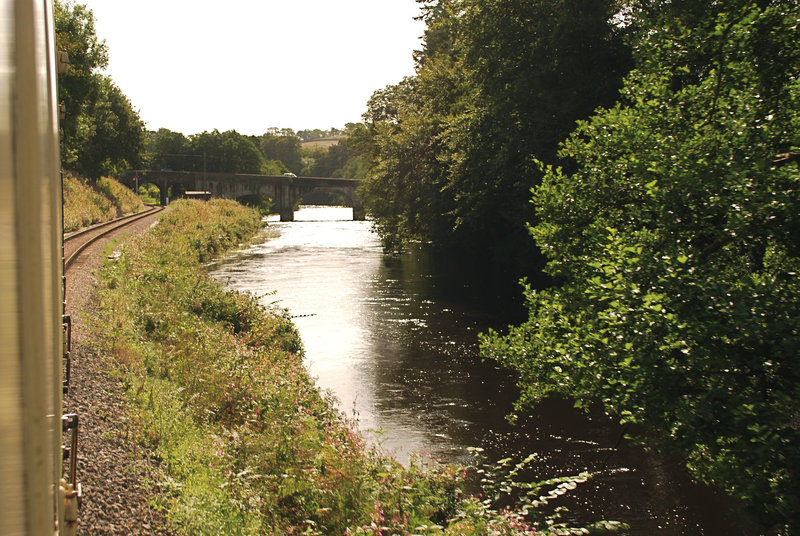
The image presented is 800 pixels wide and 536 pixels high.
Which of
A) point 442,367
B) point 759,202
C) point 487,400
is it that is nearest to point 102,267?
point 442,367

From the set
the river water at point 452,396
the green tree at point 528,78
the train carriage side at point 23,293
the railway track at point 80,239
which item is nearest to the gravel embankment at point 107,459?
the river water at point 452,396

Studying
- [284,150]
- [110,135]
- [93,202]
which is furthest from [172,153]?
[93,202]

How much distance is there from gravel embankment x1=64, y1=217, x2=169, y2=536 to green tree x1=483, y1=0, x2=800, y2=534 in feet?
17.6

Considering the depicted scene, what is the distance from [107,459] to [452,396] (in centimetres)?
860

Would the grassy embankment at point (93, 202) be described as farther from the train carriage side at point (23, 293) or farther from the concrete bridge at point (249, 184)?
the train carriage side at point (23, 293)

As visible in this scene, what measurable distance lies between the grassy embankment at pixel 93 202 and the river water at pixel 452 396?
8.97m

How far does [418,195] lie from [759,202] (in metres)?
24.4

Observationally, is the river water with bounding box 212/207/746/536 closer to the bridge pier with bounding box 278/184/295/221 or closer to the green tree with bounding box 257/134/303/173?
the bridge pier with bounding box 278/184/295/221

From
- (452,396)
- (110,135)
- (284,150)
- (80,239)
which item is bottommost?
(452,396)

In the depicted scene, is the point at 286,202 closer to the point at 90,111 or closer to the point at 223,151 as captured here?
the point at 90,111

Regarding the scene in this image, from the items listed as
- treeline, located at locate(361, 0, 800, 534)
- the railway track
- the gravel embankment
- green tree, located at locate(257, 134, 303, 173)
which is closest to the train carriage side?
the gravel embankment

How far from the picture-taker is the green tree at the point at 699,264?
7.19 m

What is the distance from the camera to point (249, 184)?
292 feet

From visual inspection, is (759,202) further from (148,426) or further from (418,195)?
(418,195)
